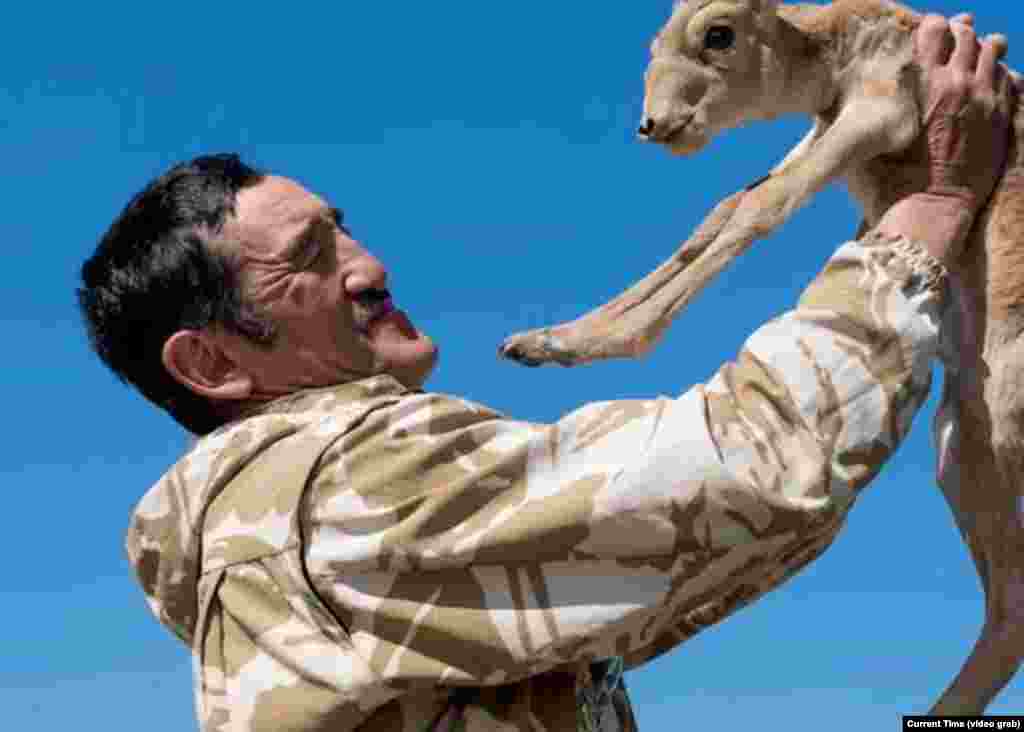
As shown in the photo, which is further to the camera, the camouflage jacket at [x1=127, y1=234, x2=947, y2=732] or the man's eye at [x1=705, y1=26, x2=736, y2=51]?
the man's eye at [x1=705, y1=26, x2=736, y2=51]

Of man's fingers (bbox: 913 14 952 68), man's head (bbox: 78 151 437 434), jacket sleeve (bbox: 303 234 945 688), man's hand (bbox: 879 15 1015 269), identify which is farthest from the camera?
man's fingers (bbox: 913 14 952 68)

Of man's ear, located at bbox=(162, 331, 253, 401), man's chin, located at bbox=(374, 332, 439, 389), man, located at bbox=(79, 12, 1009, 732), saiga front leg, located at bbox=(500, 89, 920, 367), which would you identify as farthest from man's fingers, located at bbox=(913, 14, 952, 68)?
man's ear, located at bbox=(162, 331, 253, 401)

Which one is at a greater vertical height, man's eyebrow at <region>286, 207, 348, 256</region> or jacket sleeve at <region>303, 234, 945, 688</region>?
man's eyebrow at <region>286, 207, 348, 256</region>

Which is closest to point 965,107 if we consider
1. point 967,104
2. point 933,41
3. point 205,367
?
point 967,104

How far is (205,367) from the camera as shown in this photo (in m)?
2.99

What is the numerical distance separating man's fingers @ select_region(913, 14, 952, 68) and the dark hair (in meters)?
1.79

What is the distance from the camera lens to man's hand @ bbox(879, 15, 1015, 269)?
3574mm

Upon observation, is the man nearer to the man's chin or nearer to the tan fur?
the man's chin

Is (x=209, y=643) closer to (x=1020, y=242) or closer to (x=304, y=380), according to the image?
(x=304, y=380)

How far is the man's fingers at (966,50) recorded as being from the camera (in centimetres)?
368

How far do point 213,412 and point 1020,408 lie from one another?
2199 millimetres

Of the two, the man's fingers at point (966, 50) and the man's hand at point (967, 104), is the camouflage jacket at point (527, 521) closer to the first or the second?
the man's hand at point (967, 104)

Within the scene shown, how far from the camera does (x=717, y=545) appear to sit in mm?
2521

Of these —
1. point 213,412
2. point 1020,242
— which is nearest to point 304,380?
point 213,412
